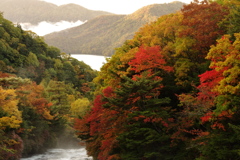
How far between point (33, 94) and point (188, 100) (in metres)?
41.1

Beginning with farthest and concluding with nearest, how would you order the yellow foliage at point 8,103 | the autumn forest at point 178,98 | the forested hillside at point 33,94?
the forested hillside at point 33,94, the yellow foliage at point 8,103, the autumn forest at point 178,98

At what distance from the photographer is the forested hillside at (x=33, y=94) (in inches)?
1722

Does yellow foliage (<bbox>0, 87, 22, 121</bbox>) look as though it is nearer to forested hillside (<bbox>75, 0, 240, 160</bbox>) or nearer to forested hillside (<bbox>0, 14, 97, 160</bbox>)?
forested hillside (<bbox>0, 14, 97, 160</bbox>)

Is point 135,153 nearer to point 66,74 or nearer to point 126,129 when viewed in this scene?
point 126,129

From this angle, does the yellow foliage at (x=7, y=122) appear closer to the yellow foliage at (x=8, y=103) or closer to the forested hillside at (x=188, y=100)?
the yellow foliage at (x=8, y=103)

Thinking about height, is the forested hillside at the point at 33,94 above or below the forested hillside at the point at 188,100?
below

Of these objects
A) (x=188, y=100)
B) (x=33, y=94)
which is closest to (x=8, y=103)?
(x=33, y=94)

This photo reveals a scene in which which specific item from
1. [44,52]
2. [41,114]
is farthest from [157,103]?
[44,52]

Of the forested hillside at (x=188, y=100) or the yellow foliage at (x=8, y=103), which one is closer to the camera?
the forested hillside at (x=188, y=100)

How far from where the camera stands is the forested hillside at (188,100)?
20016 millimetres

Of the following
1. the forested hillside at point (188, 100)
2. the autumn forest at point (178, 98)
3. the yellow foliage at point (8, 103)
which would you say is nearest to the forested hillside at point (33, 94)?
the yellow foliage at point (8, 103)

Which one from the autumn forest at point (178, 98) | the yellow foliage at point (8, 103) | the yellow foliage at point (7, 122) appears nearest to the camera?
the autumn forest at point (178, 98)

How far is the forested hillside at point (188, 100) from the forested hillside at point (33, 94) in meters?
14.5

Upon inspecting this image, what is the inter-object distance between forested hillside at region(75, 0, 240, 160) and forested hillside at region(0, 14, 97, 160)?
14533mm
